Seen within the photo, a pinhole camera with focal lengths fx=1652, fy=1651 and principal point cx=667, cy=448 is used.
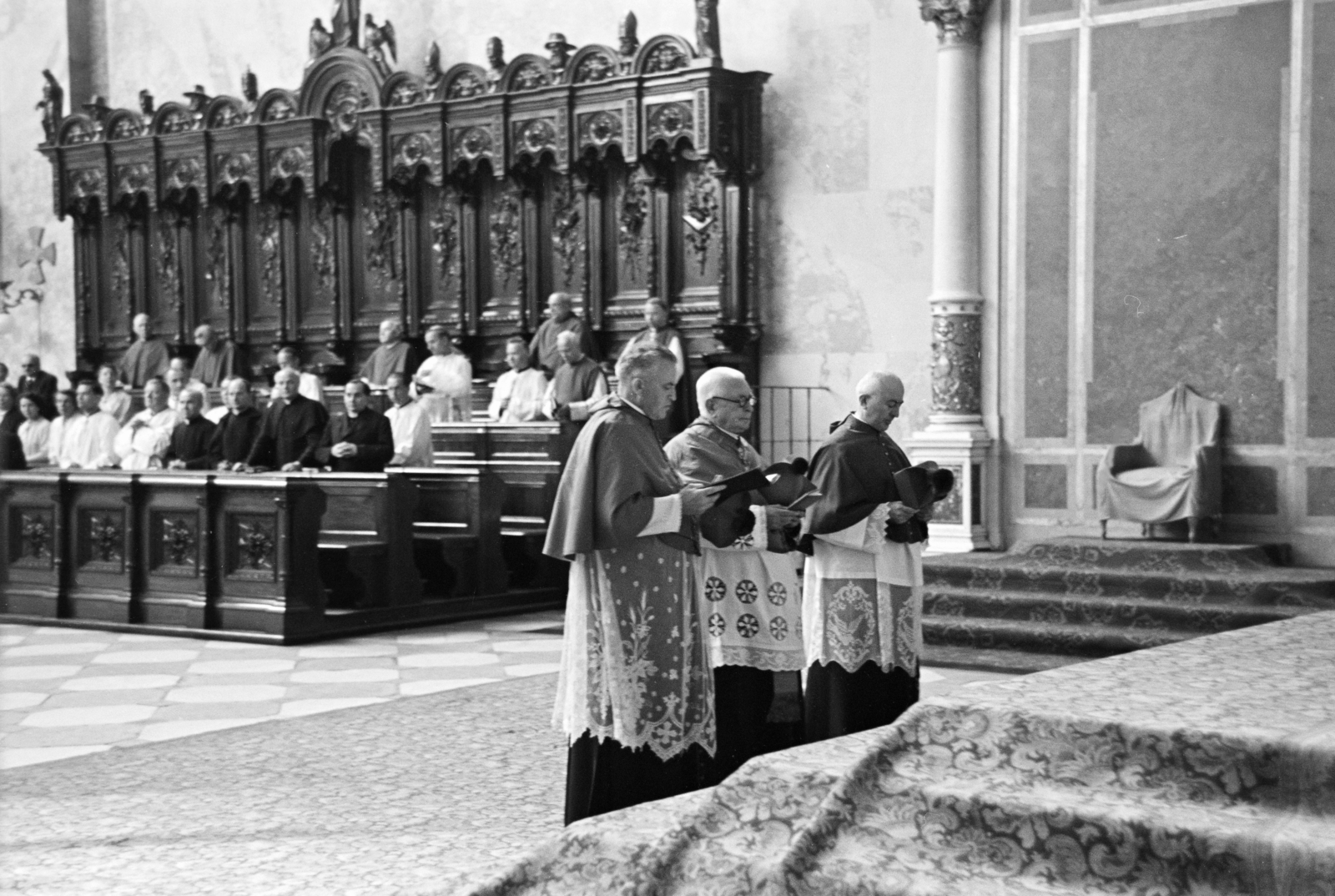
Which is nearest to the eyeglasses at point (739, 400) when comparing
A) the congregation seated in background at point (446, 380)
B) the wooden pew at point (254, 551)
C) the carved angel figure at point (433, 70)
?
the wooden pew at point (254, 551)

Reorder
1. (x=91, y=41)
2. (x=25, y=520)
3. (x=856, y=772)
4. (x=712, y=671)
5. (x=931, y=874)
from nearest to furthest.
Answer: (x=931, y=874) → (x=856, y=772) → (x=712, y=671) → (x=25, y=520) → (x=91, y=41)

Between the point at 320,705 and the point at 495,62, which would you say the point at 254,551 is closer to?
the point at 320,705

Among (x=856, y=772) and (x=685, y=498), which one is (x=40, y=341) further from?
(x=856, y=772)

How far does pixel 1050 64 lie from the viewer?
11250 millimetres

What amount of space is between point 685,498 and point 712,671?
2.75 feet

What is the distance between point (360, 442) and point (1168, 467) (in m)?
5.33

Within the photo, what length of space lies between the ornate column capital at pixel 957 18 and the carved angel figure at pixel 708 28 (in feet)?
6.01

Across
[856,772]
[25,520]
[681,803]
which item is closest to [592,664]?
[681,803]

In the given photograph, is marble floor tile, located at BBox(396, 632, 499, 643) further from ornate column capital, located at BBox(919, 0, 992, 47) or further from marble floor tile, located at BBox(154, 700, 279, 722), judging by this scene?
ornate column capital, located at BBox(919, 0, 992, 47)

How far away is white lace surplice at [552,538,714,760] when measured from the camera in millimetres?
4801

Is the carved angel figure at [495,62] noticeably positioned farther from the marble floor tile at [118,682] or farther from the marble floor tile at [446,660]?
the marble floor tile at [118,682]

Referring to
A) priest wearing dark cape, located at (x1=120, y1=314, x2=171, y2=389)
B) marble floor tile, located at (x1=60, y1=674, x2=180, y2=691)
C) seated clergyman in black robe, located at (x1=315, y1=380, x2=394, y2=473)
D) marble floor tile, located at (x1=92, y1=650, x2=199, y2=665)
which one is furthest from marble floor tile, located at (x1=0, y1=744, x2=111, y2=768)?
priest wearing dark cape, located at (x1=120, y1=314, x2=171, y2=389)

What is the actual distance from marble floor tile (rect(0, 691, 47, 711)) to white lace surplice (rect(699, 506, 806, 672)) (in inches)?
146

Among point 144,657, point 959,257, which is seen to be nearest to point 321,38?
point 959,257
